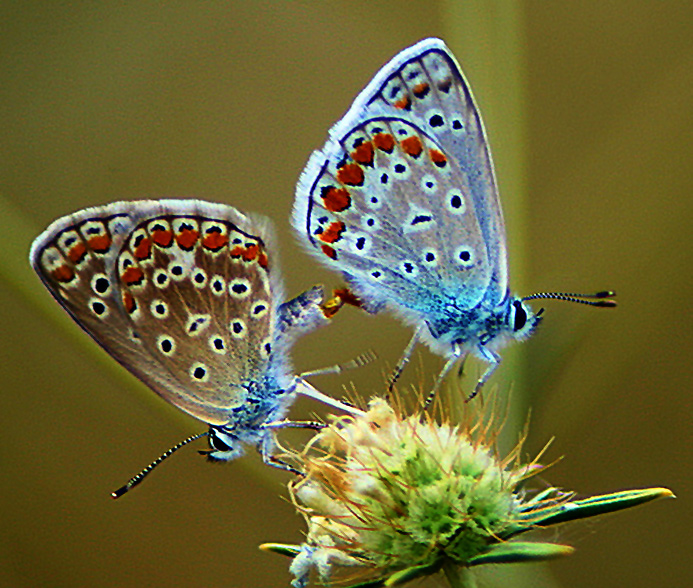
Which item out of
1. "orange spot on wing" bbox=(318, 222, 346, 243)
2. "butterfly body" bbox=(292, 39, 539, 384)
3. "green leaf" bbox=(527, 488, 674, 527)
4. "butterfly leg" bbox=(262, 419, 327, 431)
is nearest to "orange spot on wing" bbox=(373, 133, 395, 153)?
"butterfly body" bbox=(292, 39, 539, 384)

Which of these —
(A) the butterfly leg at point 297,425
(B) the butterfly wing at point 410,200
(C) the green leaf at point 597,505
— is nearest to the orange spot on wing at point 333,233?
(B) the butterfly wing at point 410,200

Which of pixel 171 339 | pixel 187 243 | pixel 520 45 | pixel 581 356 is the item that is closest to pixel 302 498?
pixel 171 339

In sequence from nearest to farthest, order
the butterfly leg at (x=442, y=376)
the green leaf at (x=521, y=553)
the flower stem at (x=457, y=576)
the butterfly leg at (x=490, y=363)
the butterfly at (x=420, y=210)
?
the green leaf at (x=521, y=553) → the flower stem at (x=457, y=576) → the butterfly leg at (x=442, y=376) → the butterfly leg at (x=490, y=363) → the butterfly at (x=420, y=210)

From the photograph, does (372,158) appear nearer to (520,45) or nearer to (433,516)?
(520,45)

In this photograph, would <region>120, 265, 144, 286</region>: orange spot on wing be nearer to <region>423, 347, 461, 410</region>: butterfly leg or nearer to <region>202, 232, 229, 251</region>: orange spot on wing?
<region>202, 232, 229, 251</region>: orange spot on wing

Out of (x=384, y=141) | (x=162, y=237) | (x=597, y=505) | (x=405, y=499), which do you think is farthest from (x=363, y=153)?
(x=597, y=505)

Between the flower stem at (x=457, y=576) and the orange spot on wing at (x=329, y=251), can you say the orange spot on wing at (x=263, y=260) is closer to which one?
the orange spot on wing at (x=329, y=251)
